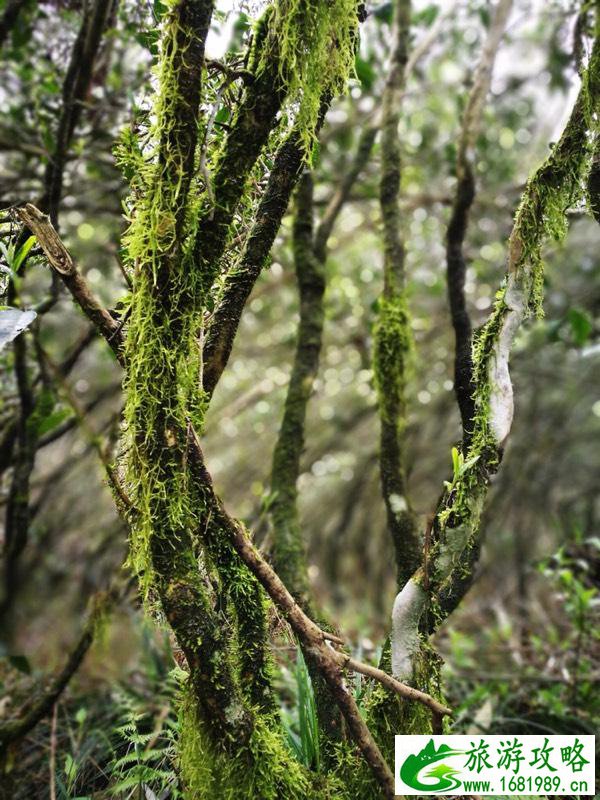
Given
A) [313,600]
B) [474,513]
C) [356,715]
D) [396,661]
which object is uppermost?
[474,513]

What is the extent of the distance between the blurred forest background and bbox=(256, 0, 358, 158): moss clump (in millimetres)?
202

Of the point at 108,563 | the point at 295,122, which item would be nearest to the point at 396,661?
the point at 295,122

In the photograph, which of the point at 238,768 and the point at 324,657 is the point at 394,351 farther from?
the point at 238,768

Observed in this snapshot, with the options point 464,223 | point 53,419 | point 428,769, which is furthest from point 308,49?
point 428,769

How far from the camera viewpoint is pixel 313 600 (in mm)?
1889

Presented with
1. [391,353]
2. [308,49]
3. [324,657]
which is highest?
[308,49]

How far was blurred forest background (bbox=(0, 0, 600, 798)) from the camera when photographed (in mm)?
2482

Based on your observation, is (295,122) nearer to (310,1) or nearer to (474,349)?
(310,1)

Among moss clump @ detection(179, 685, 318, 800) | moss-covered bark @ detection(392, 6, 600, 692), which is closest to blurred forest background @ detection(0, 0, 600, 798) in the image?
moss clump @ detection(179, 685, 318, 800)

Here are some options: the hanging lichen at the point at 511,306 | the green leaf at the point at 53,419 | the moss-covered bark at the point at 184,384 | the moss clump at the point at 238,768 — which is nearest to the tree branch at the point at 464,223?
the hanging lichen at the point at 511,306

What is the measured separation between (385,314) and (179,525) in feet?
3.62

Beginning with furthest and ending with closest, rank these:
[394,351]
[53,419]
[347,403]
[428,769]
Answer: [347,403]
[53,419]
[394,351]
[428,769]

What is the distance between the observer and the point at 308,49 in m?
1.30

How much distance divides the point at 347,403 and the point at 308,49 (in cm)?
606
